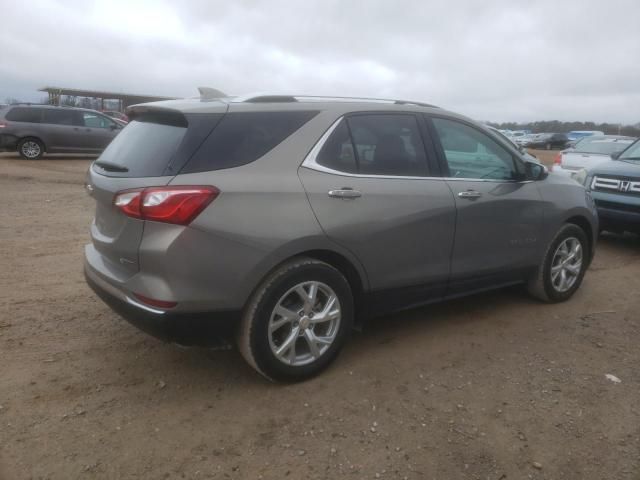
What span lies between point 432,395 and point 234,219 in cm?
156

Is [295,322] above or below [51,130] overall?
above

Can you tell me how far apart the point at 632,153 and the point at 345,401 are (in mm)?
6642

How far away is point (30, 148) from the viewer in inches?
615

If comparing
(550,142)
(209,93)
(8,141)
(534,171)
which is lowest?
(8,141)

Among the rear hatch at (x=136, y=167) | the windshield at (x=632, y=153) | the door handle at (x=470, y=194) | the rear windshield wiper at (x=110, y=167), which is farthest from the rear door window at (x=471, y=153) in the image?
the windshield at (x=632, y=153)

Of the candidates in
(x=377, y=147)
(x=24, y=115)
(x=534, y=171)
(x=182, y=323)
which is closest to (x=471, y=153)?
(x=534, y=171)

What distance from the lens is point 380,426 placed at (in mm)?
2836

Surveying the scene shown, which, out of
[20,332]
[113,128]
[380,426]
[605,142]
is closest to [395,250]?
[380,426]

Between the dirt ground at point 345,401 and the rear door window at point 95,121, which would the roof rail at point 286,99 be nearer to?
the dirt ground at point 345,401

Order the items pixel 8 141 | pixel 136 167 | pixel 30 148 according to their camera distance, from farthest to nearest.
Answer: pixel 30 148
pixel 8 141
pixel 136 167

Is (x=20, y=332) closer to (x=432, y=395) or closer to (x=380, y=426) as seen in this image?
(x=380, y=426)

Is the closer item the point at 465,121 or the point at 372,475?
the point at 372,475

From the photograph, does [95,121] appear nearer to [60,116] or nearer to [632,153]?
[60,116]

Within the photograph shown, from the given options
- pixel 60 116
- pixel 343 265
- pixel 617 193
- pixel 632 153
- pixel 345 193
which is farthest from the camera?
pixel 60 116
